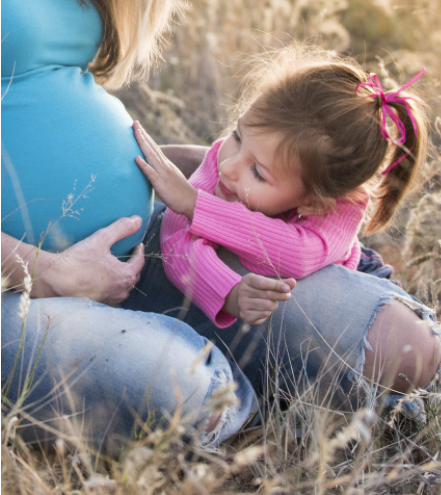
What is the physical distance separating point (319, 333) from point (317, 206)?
1.32 ft

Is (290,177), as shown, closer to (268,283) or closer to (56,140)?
(268,283)

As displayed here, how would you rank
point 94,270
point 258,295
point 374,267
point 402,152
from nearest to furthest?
point 258,295 → point 94,270 → point 402,152 → point 374,267

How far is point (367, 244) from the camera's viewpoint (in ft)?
10.5

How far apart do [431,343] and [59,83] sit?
51.7 inches

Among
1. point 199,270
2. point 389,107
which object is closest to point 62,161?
point 199,270

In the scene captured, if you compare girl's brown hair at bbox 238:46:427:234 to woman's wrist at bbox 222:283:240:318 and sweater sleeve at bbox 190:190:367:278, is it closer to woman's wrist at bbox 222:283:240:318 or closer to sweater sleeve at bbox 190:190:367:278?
sweater sleeve at bbox 190:190:367:278

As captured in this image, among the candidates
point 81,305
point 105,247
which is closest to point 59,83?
point 105,247

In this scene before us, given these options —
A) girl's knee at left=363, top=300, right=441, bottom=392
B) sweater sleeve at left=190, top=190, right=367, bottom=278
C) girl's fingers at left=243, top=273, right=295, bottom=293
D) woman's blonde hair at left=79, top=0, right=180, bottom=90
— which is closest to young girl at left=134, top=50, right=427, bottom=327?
sweater sleeve at left=190, top=190, right=367, bottom=278

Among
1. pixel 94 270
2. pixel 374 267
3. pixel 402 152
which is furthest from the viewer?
pixel 374 267

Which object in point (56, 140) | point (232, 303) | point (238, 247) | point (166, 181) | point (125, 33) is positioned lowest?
point (232, 303)

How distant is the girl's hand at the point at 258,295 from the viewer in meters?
1.60

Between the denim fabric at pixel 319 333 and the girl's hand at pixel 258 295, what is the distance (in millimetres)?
67

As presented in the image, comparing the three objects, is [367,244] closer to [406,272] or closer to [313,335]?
[406,272]

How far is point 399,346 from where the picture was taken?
178 cm
